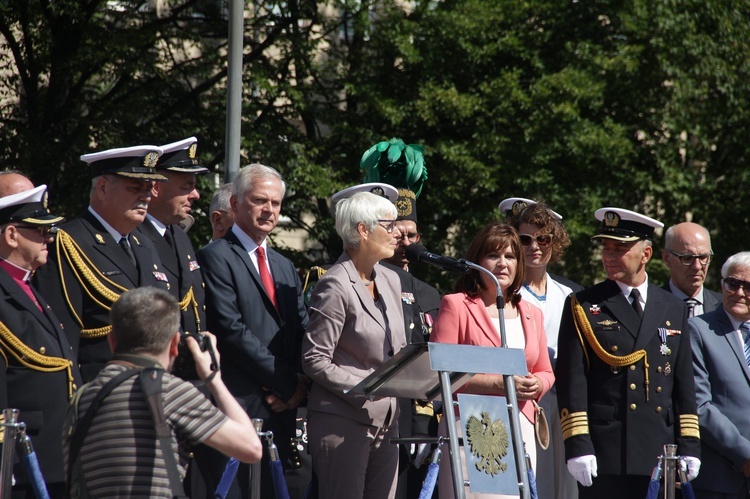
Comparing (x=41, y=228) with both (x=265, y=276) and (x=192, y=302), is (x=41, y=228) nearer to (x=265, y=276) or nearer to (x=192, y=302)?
(x=192, y=302)

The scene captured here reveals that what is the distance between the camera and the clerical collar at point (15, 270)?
4.83m

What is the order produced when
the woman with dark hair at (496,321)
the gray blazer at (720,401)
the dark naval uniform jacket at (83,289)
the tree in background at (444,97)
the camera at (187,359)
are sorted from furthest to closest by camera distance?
the tree in background at (444,97), the gray blazer at (720,401), the woman with dark hair at (496,321), the dark naval uniform jacket at (83,289), the camera at (187,359)

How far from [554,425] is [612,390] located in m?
0.57

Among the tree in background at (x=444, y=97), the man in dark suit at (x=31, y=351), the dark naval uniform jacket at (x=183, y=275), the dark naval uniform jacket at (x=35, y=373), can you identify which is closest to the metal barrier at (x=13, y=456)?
the man in dark suit at (x=31, y=351)

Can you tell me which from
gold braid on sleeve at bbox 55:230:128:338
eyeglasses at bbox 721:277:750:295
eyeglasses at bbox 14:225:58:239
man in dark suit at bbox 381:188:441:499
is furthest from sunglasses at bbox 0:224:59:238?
eyeglasses at bbox 721:277:750:295

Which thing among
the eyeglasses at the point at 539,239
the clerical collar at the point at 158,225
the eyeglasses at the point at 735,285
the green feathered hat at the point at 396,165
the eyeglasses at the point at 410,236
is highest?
the green feathered hat at the point at 396,165

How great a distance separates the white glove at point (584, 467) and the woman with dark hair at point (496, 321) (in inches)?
9.1

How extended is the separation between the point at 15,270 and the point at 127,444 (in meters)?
1.66

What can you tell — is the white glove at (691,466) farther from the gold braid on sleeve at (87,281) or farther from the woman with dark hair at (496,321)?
the gold braid on sleeve at (87,281)

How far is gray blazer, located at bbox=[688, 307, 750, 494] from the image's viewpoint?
6102 mm

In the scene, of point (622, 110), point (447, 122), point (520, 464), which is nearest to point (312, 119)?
point (447, 122)

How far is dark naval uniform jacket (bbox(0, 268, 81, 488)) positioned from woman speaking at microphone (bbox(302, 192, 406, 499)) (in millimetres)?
1254

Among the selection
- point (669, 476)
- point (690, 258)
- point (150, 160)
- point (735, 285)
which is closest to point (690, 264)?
point (690, 258)

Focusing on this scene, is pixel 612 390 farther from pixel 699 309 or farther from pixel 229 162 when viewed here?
pixel 229 162
